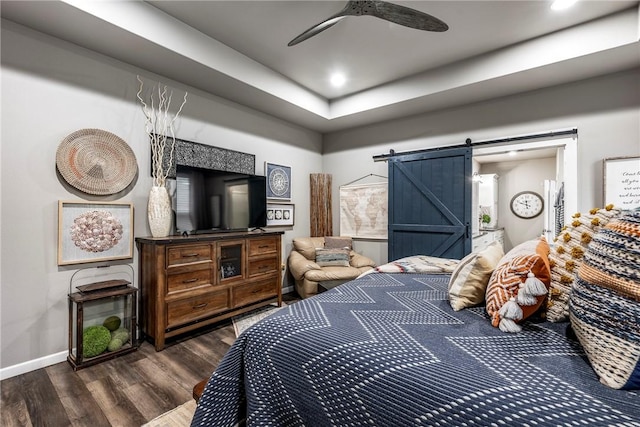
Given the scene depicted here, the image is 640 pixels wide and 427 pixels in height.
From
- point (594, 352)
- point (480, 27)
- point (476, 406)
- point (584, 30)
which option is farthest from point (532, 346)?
point (584, 30)

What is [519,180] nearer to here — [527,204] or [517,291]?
[527,204]

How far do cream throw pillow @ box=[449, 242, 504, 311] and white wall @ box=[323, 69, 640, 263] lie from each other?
94.2 inches

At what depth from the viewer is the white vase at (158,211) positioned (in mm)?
2568

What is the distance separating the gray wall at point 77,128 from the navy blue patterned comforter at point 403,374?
2.03m

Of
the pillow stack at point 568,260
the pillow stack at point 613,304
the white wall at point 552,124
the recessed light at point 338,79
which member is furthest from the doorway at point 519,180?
the pillow stack at point 613,304

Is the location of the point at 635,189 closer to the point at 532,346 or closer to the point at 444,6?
the point at 444,6

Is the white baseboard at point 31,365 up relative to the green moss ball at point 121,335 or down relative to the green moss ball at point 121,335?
down

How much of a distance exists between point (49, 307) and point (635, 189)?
5.29m

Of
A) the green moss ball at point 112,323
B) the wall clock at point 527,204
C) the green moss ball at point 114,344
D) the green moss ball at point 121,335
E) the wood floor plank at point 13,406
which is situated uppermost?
the wall clock at point 527,204

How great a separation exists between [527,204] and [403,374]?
634 cm

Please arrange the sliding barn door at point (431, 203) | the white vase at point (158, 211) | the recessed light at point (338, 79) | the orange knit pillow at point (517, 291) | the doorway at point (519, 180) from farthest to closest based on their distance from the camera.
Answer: the doorway at point (519, 180) → the sliding barn door at point (431, 203) → the recessed light at point (338, 79) → the white vase at point (158, 211) → the orange knit pillow at point (517, 291)

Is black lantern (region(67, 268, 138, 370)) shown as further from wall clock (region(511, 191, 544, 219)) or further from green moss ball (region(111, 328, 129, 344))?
wall clock (region(511, 191, 544, 219))

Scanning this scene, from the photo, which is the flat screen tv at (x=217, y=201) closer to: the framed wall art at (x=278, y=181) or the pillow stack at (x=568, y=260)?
the framed wall art at (x=278, y=181)

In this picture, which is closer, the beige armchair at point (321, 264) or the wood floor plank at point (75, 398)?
the wood floor plank at point (75, 398)
